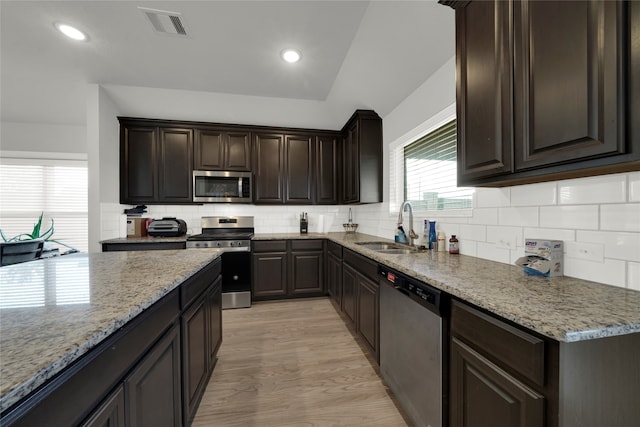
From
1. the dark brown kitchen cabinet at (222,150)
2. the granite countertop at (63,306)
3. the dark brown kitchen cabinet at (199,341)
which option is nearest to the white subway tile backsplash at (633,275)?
the granite countertop at (63,306)

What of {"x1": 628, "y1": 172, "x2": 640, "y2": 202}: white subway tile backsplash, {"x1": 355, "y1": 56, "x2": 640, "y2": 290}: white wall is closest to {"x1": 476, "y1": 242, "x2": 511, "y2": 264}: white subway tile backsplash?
{"x1": 355, "y1": 56, "x2": 640, "y2": 290}: white wall

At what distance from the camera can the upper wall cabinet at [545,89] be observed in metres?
0.76

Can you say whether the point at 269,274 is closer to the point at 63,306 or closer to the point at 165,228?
the point at 165,228

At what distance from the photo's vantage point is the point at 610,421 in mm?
729

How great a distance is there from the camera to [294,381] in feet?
5.92

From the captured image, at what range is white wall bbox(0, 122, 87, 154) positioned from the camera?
3.75 meters

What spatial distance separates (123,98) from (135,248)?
6.05ft

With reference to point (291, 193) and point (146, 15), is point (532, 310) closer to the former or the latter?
point (146, 15)

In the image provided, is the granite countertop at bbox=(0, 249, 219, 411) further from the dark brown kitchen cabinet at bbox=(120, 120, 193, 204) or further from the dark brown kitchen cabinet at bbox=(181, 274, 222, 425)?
the dark brown kitchen cabinet at bbox=(120, 120, 193, 204)

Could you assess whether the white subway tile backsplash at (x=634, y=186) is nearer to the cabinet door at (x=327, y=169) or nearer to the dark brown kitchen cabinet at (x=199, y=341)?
the dark brown kitchen cabinet at (x=199, y=341)

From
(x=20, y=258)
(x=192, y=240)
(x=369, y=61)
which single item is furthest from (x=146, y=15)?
(x=20, y=258)

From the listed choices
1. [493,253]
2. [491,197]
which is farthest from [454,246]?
[491,197]

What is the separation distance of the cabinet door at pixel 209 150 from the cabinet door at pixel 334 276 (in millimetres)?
2020

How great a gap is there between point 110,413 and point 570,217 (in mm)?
1889
